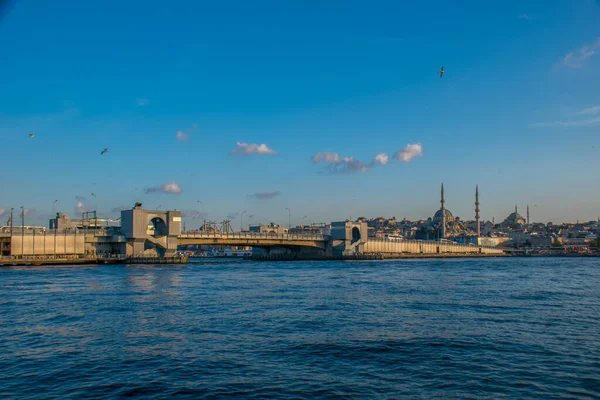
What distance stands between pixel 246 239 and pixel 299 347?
80.2 metres

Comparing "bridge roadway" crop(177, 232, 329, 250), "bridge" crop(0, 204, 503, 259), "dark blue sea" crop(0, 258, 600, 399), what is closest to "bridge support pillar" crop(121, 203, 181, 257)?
"bridge" crop(0, 204, 503, 259)

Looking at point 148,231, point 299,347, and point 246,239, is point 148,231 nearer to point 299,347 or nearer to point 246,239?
point 246,239

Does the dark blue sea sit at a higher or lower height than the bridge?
lower

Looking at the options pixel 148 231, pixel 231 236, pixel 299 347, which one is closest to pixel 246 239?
pixel 231 236

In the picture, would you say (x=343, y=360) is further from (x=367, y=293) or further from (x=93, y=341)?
(x=367, y=293)

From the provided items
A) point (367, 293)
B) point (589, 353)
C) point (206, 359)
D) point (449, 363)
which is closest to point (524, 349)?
point (589, 353)

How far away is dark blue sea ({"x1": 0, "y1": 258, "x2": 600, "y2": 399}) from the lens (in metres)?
15.4

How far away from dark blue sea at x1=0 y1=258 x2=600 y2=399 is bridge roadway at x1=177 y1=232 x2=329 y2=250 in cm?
5734

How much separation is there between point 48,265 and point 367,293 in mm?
56184

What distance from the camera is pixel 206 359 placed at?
60.4 feet

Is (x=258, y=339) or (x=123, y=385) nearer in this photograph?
(x=123, y=385)

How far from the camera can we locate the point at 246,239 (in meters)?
99.7

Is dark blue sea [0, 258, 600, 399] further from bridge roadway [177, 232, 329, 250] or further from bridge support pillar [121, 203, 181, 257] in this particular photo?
bridge roadway [177, 232, 329, 250]

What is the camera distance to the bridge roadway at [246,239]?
93.3m
